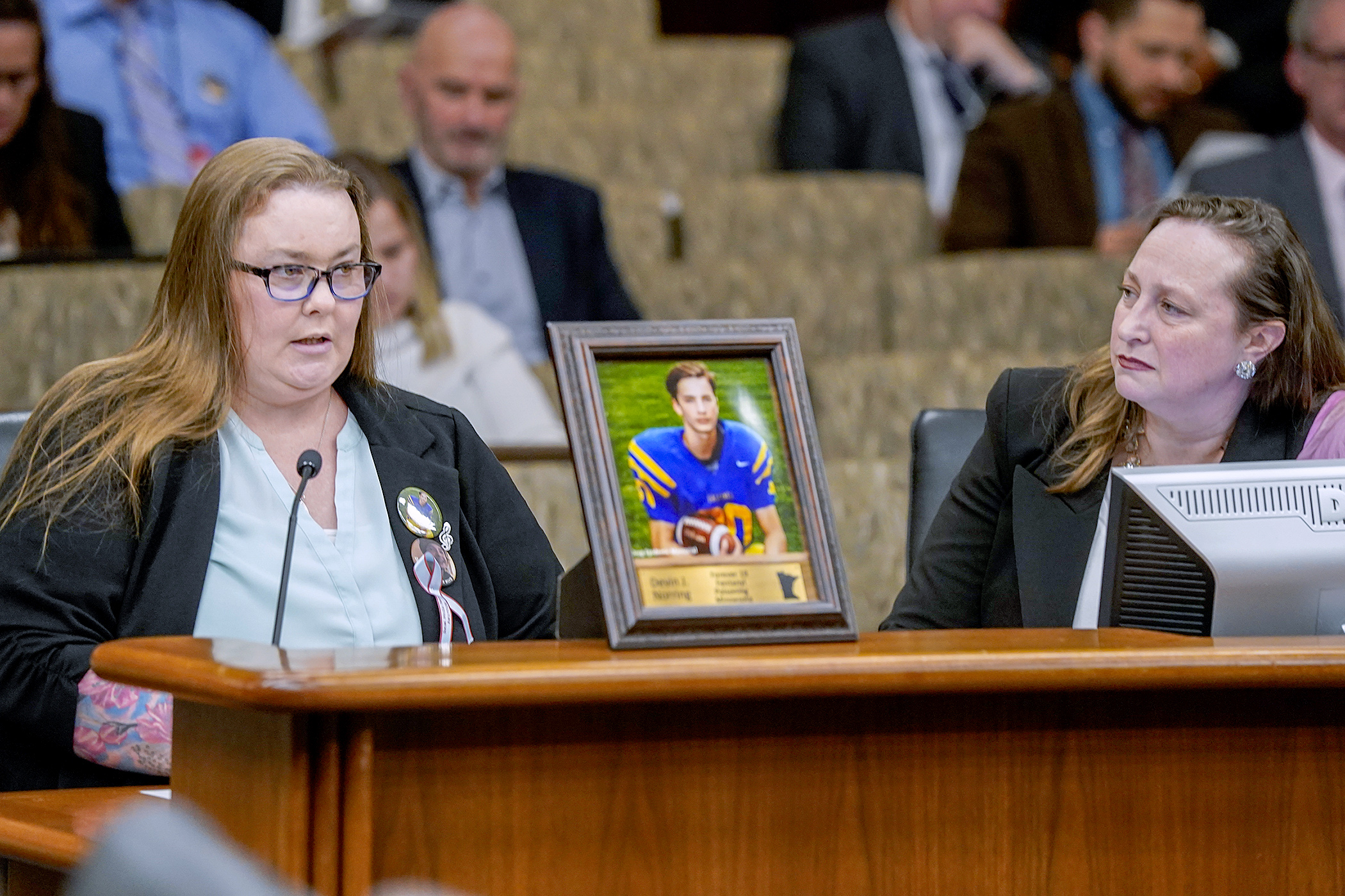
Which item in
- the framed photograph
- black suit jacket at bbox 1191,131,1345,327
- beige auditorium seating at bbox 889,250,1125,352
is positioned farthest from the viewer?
beige auditorium seating at bbox 889,250,1125,352

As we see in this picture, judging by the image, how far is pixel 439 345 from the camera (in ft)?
9.42

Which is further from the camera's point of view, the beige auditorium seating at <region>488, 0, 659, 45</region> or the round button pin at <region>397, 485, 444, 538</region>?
the beige auditorium seating at <region>488, 0, 659, 45</region>

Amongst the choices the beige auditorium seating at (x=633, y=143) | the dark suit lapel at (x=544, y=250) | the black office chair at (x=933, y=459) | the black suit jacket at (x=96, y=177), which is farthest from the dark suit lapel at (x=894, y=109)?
the black office chair at (x=933, y=459)

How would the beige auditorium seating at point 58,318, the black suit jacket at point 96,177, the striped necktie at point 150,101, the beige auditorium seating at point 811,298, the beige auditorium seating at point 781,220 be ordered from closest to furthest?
the beige auditorium seating at point 58,318, the black suit jacket at point 96,177, the beige auditorium seating at point 811,298, the striped necktie at point 150,101, the beige auditorium seating at point 781,220

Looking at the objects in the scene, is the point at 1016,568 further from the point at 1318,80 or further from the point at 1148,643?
the point at 1318,80

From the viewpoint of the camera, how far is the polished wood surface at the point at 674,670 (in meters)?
0.94

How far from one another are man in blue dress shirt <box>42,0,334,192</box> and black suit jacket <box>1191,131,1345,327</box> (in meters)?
1.89

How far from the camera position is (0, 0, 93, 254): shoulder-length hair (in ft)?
10.0

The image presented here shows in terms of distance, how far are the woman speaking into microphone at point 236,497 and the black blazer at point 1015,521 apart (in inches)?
16.1

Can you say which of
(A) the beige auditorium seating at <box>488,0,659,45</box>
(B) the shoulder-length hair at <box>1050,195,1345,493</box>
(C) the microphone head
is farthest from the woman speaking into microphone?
(A) the beige auditorium seating at <box>488,0,659,45</box>

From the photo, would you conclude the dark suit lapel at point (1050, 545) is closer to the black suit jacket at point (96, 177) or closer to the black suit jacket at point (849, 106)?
the black suit jacket at point (96, 177)

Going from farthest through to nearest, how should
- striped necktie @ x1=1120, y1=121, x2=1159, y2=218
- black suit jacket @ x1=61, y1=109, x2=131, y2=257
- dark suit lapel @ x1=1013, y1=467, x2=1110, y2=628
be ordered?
striped necktie @ x1=1120, y1=121, x2=1159, y2=218 < black suit jacket @ x1=61, y1=109, x2=131, y2=257 < dark suit lapel @ x1=1013, y1=467, x2=1110, y2=628

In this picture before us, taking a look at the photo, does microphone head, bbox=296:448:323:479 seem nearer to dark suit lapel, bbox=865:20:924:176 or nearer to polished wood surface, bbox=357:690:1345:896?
polished wood surface, bbox=357:690:1345:896

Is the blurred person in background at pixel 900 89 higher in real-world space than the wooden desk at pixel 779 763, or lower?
higher
